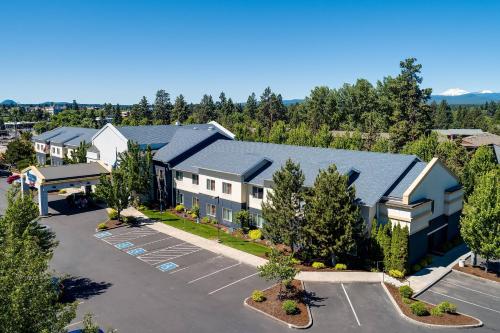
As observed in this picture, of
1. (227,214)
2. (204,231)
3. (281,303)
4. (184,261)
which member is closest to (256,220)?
(227,214)

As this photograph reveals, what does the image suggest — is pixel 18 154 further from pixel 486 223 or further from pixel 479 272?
pixel 486 223

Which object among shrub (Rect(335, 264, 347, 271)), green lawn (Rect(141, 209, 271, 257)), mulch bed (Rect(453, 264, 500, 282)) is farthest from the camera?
green lawn (Rect(141, 209, 271, 257))

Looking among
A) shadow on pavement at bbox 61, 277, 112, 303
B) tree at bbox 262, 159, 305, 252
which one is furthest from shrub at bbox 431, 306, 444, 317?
shadow on pavement at bbox 61, 277, 112, 303

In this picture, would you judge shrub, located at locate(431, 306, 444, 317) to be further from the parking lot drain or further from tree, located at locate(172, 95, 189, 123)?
tree, located at locate(172, 95, 189, 123)

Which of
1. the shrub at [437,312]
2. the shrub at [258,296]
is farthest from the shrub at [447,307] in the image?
the shrub at [258,296]

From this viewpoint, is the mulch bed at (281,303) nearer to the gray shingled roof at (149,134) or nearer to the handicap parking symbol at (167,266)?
the handicap parking symbol at (167,266)

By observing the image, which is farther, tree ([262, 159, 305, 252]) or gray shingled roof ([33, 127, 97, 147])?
gray shingled roof ([33, 127, 97, 147])
